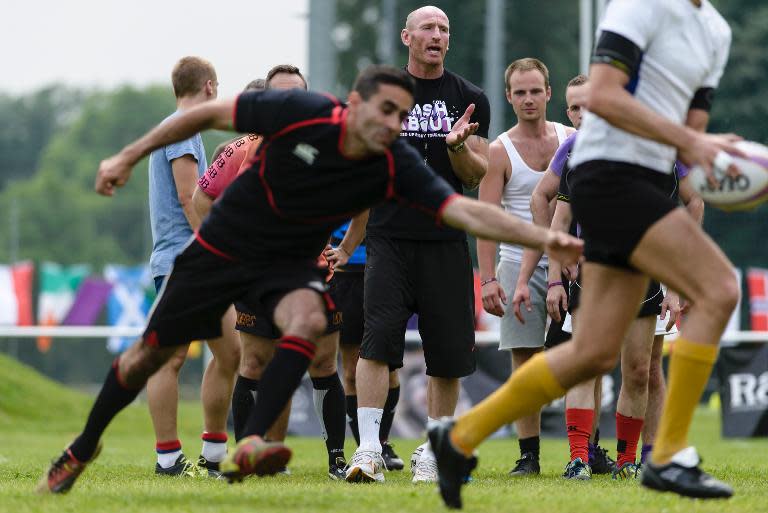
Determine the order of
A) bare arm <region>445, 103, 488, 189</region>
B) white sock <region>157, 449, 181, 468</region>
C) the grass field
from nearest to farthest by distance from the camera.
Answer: the grass field → bare arm <region>445, 103, 488, 189</region> → white sock <region>157, 449, 181, 468</region>

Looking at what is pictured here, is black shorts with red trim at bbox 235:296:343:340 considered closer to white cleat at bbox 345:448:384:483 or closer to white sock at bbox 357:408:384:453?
white sock at bbox 357:408:384:453

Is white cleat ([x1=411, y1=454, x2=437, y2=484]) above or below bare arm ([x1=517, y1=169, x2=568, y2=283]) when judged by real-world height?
below

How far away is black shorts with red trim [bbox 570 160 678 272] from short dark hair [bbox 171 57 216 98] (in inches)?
131

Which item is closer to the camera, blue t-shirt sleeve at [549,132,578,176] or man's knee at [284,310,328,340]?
man's knee at [284,310,328,340]

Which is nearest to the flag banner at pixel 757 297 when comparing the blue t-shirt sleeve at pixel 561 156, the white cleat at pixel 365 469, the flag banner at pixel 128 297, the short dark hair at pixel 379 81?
the flag banner at pixel 128 297

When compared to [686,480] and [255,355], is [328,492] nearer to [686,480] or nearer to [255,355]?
[686,480]

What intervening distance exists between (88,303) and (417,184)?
32.1 metres

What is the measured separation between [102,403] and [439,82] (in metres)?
3.13

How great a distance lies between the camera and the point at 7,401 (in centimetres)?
1917

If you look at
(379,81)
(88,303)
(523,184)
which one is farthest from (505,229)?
(88,303)

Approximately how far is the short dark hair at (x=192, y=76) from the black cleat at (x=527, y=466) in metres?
3.05

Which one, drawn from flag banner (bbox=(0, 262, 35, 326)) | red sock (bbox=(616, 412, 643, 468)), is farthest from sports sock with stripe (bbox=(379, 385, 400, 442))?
flag banner (bbox=(0, 262, 35, 326))

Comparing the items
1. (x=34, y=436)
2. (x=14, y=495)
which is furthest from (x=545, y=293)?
(x=34, y=436)

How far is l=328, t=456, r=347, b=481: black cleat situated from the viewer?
8.27 m
